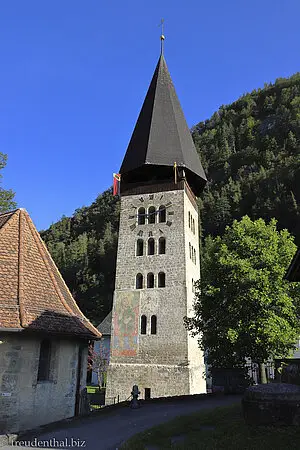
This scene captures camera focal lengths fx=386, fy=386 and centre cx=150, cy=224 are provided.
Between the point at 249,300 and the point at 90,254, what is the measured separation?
2162 inches

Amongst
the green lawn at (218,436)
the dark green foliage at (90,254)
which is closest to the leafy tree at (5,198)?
the green lawn at (218,436)

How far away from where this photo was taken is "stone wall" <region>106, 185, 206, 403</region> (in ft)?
79.5

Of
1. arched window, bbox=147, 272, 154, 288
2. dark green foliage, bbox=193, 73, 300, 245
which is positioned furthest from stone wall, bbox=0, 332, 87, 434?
dark green foliage, bbox=193, 73, 300, 245

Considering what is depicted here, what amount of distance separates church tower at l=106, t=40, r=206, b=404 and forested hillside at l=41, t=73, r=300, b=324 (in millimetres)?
26246

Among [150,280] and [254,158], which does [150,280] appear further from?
[254,158]

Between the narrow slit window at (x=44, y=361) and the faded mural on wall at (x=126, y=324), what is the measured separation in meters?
14.3

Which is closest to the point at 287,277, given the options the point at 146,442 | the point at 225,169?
the point at 146,442

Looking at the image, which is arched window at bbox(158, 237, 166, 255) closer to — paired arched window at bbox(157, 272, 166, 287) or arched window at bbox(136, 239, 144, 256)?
arched window at bbox(136, 239, 144, 256)

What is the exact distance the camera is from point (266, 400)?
338 inches

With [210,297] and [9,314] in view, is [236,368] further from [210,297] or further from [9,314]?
[9,314]

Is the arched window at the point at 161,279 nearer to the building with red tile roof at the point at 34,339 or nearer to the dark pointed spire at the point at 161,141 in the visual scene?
the dark pointed spire at the point at 161,141

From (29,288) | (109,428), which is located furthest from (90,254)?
(109,428)

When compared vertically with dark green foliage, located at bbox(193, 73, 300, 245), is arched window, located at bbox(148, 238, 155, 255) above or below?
below

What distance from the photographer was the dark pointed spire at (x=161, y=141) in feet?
95.3
